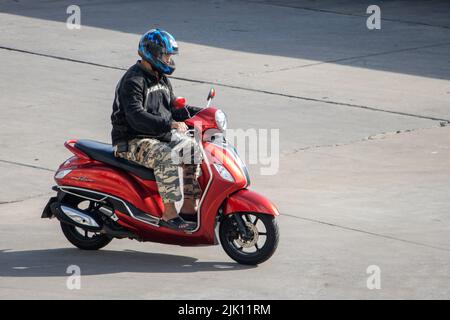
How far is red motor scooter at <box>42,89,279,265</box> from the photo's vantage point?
7.97 meters

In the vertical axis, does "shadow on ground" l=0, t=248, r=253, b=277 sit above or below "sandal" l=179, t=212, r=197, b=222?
below

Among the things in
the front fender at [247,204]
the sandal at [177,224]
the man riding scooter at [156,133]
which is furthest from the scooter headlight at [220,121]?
the sandal at [177,224]

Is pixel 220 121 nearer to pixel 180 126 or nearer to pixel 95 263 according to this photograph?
pixel 180 126

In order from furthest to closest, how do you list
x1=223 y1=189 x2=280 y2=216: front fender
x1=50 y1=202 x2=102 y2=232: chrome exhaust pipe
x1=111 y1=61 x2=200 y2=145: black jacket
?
x1=50 y1=202 x2=102 y2=232: chrome exhaust pipe, x1=111 y1=61 x2=200 y2=145: black jacket, x1=223 y1=189 x2=280 y2=216: front fender

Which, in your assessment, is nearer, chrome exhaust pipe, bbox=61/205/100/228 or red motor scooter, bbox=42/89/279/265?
red motor scooter, bbox=42/89/279/265

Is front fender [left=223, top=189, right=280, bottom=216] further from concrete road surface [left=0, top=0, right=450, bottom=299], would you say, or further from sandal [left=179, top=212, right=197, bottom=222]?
concrete road surface [left=0, top=0, right=450, bottom=299]

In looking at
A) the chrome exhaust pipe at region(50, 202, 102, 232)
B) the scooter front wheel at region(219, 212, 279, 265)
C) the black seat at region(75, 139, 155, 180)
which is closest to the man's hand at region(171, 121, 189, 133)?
the black seat at region(75, 139, 155, 180)

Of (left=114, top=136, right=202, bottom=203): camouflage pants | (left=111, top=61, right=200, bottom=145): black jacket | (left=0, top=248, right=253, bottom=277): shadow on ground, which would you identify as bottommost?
(left=0, top=248, right=253, bottom=277): shadow on ground

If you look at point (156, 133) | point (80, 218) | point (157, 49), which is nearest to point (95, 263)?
point (80, 218)

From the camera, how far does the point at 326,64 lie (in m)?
16.1

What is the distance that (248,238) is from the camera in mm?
8023

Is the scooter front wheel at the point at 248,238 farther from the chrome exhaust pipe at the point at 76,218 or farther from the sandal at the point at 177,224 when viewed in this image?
the chrome exhaust pipe at the point at 76,218

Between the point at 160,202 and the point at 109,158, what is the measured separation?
1.65 feet
